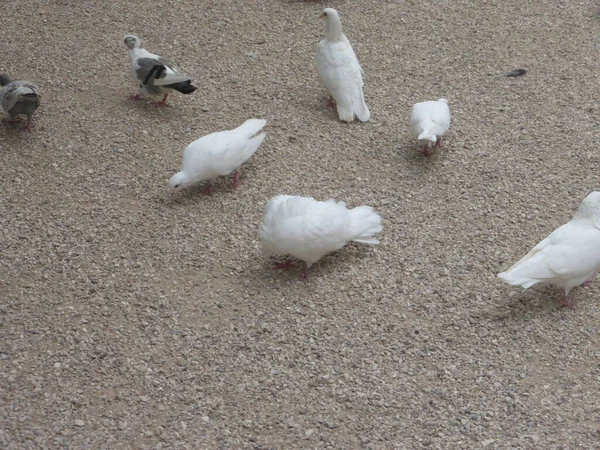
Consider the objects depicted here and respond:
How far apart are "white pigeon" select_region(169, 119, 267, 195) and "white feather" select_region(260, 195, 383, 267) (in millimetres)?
689

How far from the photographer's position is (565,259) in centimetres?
377

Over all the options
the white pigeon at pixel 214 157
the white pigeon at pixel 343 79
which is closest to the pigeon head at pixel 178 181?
the white pigeon at pixel 214 157

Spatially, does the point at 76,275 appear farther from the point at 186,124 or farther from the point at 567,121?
the point at 567,121

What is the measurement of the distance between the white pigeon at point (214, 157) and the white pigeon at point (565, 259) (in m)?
1.85

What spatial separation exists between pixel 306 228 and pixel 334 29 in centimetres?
225

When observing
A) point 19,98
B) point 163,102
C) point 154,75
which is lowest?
point 163,102

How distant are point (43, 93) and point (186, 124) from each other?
1216 mm

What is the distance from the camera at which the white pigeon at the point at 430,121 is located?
15.9ft

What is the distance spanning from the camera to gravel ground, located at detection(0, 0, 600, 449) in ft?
11.3

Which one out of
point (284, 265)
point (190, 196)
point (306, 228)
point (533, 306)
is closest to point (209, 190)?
point (190, 196)

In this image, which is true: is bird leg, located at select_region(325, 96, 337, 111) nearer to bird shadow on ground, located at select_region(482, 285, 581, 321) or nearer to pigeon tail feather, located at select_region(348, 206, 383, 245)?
pigeon tail feather, located at select_region(348, 206, 383, 245)

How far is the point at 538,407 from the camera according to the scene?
3.44 metres

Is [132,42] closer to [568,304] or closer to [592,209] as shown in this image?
[592,209]

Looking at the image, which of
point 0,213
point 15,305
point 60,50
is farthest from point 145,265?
point 60,50
